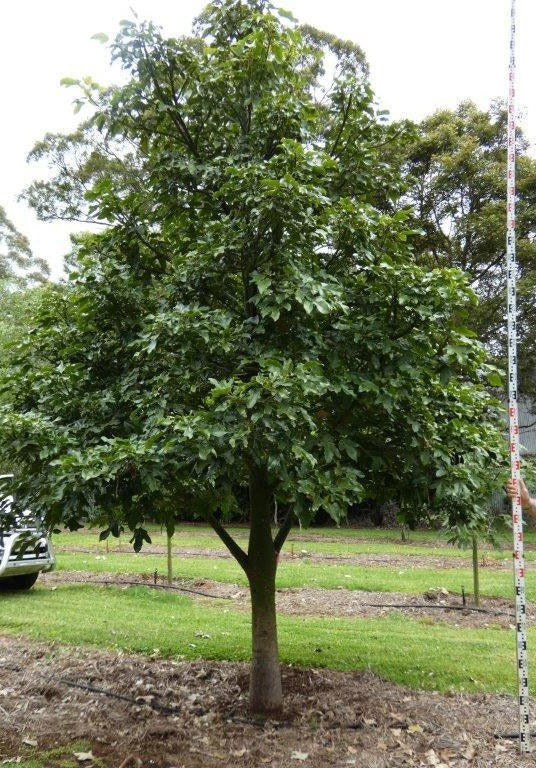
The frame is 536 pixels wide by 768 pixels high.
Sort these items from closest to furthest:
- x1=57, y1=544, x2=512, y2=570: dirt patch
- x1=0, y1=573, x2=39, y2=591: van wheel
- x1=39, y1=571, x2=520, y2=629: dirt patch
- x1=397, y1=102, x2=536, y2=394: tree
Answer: x1=39, y1=571, x2=520, y2=629: dirt patch
x1=0, y1=573, x2=39, y2=591: van wheel
x1=57, y1=544, x2=512, y2=570: dirt patch
x1=397, y1=102, x2=536, y2=394: tree

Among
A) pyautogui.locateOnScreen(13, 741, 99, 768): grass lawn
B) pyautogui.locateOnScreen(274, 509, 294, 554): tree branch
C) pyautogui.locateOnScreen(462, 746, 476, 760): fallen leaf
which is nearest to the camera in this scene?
pyautogui.locateOnScreen(13, 741, 99, 768): grass lawn

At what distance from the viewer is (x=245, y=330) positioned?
450 centimetres

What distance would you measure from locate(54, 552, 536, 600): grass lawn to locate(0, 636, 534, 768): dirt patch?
4836mm

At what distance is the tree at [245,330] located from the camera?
13.3 ft

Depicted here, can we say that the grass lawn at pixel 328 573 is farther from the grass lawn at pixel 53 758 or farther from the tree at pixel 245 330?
the grass lawn at pixel 53 758

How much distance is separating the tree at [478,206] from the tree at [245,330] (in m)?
13.6

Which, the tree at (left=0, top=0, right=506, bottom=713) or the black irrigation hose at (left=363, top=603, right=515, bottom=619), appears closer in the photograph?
the tree at (left=0, top=0, right=506, bottom=713)

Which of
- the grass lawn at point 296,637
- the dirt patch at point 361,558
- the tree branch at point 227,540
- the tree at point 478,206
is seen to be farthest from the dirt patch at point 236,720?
the tree at point 478,206

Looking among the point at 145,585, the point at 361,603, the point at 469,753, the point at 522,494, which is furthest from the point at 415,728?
the point at 145,585

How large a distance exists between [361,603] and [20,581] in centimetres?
558

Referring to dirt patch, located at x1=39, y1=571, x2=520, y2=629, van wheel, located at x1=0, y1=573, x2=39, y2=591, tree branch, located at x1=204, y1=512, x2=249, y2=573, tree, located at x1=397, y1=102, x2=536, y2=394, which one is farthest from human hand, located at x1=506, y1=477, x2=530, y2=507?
tree, located at x1=397, y1=102, x2=536, y2=394

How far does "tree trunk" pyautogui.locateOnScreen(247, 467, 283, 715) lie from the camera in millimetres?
5605

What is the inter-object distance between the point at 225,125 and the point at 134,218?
993mm

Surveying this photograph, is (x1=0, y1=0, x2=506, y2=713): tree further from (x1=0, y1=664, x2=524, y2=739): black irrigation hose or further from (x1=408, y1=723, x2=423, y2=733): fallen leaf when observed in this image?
(x1=408, y1=723, x2=423, y2=733): fallen leaf
